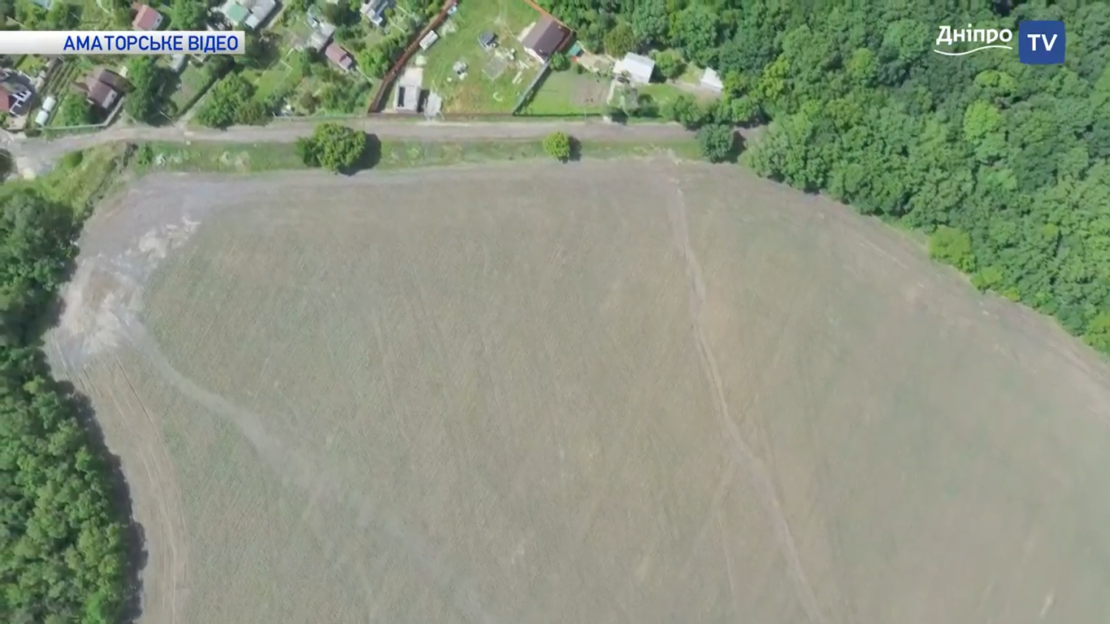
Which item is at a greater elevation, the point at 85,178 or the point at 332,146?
the point at 332,146

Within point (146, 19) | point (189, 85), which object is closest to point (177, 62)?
point (189, 85)

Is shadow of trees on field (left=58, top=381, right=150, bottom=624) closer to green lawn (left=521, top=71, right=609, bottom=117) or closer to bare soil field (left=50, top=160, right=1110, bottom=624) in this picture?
bare soil field (left=50, top=160, right=1110, bottom=624)

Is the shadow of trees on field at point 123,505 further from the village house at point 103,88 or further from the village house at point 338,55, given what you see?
the village house at point 338,55

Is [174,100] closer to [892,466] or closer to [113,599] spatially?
[113,599]

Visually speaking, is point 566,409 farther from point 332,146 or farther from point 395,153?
point 332,146

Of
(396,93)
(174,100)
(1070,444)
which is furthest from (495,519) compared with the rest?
(1070,444)

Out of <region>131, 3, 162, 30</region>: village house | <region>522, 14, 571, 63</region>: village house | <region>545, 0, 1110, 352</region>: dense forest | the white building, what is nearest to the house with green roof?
<region>131, 3, 162, 30</region>: village house
